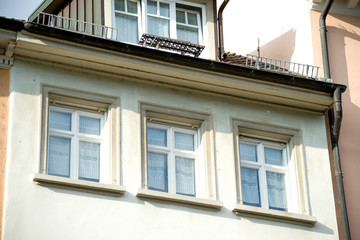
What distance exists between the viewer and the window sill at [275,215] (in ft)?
63.1

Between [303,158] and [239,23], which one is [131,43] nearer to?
[303,158]

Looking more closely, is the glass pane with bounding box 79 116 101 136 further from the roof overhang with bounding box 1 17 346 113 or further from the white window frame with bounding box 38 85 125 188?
the roof overhang with bounding box 1 17 346 113

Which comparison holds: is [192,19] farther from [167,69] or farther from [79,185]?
[79,185]

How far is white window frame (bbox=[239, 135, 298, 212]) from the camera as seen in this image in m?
20.1

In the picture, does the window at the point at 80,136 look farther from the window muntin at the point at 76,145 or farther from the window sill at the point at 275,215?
the window sill at the point at 275,215

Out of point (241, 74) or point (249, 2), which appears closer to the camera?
point (241, 74)

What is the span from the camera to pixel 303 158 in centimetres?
2044

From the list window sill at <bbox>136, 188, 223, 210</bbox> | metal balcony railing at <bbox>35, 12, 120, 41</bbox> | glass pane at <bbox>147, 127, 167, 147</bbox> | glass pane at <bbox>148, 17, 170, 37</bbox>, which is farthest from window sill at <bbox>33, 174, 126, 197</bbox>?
glass pane at <bbox>148, 17, 170, 37</bbox>

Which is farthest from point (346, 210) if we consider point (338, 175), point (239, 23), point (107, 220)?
point (239, 23)

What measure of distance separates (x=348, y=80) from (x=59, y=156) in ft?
21.4

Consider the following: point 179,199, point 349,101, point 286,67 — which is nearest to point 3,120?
point 179,199

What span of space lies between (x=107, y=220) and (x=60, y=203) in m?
0.83

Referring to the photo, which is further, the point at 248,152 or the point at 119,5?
the point at 119,5

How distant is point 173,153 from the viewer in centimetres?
1969
